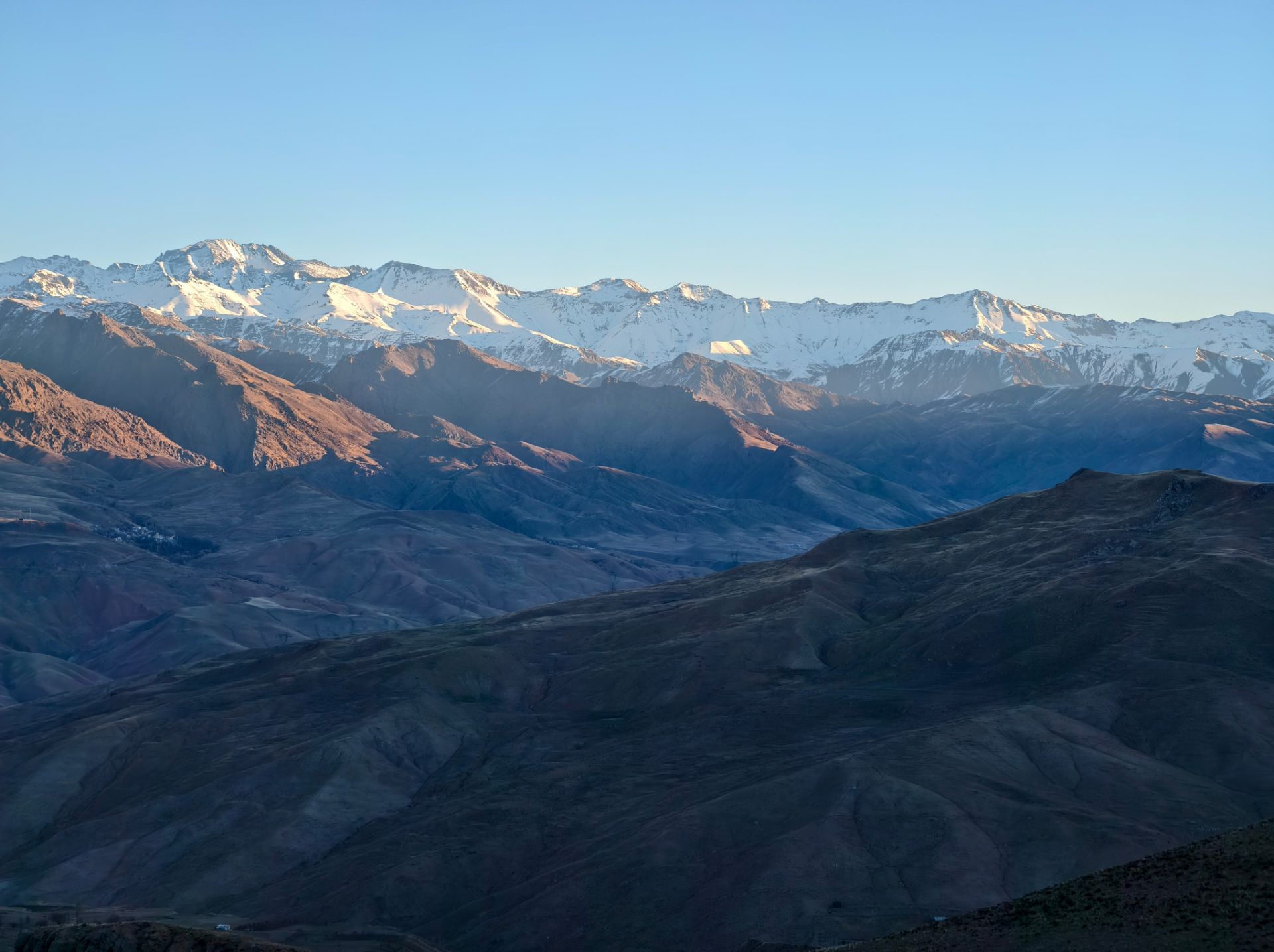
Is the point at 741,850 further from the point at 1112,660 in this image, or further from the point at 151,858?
the point at 151,858

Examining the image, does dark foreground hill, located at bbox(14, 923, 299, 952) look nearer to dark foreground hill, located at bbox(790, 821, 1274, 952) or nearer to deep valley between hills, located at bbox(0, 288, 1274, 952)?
dark foreground hill, located at bbox(790, 821, 1274, 952)

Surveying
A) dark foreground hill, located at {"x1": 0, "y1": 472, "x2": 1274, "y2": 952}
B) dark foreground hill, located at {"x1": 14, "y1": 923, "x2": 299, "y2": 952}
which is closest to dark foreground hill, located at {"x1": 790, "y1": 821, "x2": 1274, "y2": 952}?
dark foreground hill, located at {"x1": 0, "y1": 472, "x2": 1274, "y2": 952}

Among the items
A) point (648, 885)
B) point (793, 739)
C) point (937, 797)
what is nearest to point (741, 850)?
point (648, 885)

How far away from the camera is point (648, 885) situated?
10762cm

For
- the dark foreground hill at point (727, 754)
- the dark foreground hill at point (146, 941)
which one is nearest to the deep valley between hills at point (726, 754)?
the dark foreground hill at point (727, 754)

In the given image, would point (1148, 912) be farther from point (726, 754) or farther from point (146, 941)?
point (726, 754)

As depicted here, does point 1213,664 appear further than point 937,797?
Yes

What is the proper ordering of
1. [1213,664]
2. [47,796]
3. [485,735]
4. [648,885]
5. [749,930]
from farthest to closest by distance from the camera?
[485,735]
[47,796]
[1213,664]
[648,885]
[749,930]

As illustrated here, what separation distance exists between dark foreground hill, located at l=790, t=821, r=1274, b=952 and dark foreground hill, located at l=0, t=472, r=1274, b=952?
97.5 feet

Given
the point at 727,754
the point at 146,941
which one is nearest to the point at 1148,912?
the point at 146,941

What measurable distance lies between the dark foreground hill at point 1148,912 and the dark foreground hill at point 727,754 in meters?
29.7

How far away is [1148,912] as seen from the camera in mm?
63344

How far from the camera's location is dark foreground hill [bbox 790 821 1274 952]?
6009 centimetres

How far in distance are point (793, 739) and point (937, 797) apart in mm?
26547
